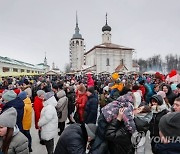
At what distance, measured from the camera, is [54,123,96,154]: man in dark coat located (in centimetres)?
263

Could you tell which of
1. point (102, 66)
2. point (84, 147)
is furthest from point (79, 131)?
point (102, 66)

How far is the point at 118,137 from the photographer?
3.01 metres

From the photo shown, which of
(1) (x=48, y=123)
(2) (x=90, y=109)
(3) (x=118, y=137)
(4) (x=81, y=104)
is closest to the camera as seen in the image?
(3) (x=118, y=137)

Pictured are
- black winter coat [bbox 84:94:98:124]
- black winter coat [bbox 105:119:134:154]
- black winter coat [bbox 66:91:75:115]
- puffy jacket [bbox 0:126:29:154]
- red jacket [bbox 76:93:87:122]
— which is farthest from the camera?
black winter coat [bbox 66:91:75:115]

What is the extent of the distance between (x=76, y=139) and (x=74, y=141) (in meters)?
0.03

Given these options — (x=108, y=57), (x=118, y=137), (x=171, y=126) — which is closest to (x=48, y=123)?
(x=118, y=137)

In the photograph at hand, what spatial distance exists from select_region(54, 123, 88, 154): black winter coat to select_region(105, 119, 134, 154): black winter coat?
40 cm

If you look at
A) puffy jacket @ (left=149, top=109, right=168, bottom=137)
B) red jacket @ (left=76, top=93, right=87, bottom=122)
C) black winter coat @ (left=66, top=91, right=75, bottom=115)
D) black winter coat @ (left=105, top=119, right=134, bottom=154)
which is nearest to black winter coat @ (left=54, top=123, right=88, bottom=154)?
black winter coat @ (left=105, top=119, right=134, bottom=154)

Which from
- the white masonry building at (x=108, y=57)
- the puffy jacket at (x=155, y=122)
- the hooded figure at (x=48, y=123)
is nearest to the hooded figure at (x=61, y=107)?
the hooded figure at (x=48, y=123)

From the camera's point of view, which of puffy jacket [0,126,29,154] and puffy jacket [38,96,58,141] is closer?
puffy jacket [0,126,29,154]

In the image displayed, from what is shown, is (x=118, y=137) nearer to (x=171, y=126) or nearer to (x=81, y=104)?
(x=171, y=126)

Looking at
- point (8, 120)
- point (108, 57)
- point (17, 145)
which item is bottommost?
point (17, 145)

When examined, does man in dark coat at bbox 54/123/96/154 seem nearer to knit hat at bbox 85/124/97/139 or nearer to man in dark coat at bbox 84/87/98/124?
knit hat at bbox 85/124/97/139

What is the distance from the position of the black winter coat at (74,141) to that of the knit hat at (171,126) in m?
1.06
